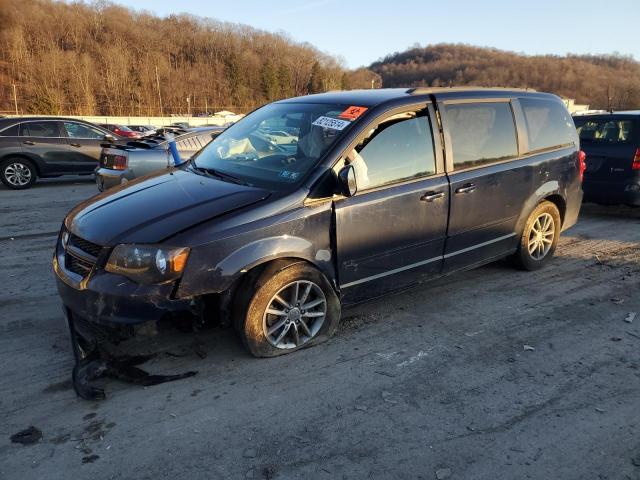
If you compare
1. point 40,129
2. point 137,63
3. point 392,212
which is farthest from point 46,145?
point 137,63

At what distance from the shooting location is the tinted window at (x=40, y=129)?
37.2 ft

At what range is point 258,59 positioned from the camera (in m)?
128

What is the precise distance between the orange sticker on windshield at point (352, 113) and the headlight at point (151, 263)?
1.62m

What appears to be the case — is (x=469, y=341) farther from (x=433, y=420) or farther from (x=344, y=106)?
(x=344, y=106)

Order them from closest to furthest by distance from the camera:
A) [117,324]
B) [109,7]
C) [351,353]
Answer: [117,324] → [351,353] → [109,7]

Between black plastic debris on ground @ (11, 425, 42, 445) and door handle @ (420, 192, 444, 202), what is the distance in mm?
2961

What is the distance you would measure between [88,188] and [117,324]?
9.42 metres

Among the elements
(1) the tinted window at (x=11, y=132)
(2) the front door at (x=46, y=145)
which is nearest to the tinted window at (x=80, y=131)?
(2) the front door at (x=46, y=145)

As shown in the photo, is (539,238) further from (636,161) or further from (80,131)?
(80,131)

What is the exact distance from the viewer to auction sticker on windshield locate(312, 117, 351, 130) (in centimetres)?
379

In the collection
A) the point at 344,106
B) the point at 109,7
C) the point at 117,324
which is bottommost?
the point at 117,324

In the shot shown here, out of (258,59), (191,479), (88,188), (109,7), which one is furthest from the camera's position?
(258,59)

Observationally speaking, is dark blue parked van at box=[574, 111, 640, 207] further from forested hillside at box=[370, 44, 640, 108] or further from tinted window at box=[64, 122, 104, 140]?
forested hillside at box=[370, 44, 640, 108]

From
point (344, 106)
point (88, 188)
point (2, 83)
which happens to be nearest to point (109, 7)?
point (2, 83)
